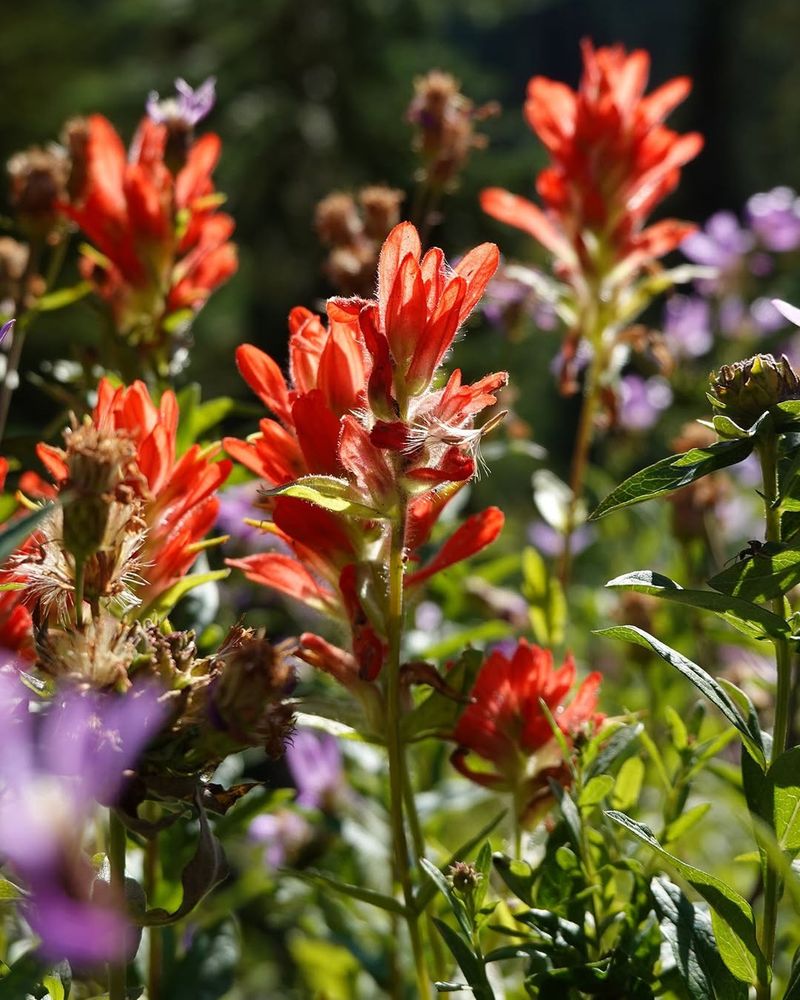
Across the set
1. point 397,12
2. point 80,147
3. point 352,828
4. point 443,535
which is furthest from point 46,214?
point 397,12

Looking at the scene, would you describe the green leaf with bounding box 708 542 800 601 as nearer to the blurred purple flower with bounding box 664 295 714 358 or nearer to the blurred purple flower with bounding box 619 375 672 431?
the blurred purple flower with bounding box 619 375 672 431

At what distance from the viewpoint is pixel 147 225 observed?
1.81ft

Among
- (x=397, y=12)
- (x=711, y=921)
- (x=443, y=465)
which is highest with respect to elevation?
(x=397, y=12)

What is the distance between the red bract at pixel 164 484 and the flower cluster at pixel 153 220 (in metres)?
0.19

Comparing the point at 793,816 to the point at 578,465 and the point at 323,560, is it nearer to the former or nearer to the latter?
the point at 323,560

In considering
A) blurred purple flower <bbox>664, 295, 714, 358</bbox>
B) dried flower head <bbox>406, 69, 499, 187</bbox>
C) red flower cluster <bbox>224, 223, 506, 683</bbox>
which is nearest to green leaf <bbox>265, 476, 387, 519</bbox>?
red flower cluster <bbox>224, 223, 506, 683</bbox>

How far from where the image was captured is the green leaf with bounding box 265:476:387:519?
0.32 m

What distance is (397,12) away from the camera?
12.2 feet

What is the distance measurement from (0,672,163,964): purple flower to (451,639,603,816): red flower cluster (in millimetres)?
150

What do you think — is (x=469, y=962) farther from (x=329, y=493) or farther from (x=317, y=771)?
(x=317, y=771)

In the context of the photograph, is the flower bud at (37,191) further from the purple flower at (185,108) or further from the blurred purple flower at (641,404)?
the blurred purple flower at (641,404)

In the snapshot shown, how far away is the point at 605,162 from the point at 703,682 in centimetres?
→ 36

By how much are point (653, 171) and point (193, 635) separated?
1.33ft

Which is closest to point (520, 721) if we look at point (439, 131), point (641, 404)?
point (439, 131)
